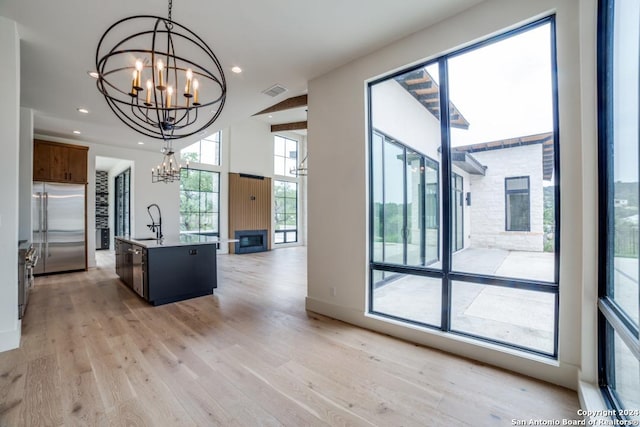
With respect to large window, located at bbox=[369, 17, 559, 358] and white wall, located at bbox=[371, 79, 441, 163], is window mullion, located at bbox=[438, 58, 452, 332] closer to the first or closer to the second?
large window, located at bbox=[369, 17, 559, 358]

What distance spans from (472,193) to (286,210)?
9826 millimetres

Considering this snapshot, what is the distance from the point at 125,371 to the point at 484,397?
9.26 ft

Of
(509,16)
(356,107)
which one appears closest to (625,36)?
(509,16)

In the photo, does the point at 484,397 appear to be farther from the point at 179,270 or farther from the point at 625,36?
the point at 179,270

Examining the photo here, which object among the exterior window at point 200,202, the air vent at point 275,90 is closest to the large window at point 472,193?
the air vent at point 275,90

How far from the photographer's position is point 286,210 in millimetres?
12102

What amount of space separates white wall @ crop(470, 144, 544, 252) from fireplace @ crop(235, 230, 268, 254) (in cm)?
842

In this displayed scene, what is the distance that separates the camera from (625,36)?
146cm

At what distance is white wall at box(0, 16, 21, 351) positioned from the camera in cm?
265

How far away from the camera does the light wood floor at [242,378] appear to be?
1.80 metres

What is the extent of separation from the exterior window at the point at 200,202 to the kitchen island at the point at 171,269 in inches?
169

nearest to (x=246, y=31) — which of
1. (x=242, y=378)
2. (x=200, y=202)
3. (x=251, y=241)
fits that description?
(x=242, y=378)

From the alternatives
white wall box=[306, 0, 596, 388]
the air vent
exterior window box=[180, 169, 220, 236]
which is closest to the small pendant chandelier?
the air vent

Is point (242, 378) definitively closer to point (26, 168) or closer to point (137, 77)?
point (137, 77)
